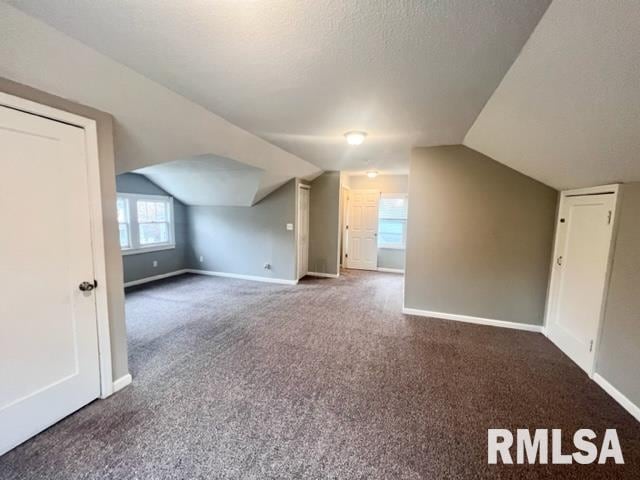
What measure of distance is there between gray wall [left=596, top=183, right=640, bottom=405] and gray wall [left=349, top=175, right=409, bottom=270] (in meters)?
4.36

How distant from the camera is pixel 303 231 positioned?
19.5ft

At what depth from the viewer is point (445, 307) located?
12.5 feet

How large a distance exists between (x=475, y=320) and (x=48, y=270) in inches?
173

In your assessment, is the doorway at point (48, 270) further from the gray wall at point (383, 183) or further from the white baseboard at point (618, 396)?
the gray wall at point (383, 183)

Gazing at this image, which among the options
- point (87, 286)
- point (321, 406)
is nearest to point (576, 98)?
point (321, 406)

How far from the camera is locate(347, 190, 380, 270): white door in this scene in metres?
6.87

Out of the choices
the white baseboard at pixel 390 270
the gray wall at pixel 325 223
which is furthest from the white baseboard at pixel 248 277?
the white baseboard at pixel 390 270


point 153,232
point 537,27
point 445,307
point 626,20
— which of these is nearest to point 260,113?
point 537,27

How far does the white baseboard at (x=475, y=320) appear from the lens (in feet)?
11.5

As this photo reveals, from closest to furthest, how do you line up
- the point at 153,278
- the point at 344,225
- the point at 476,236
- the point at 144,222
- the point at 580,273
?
the point at 580,273
the point at 476,236
the point at 144,222
the point at 153,278
the point at 344,225

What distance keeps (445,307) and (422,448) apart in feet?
7.88

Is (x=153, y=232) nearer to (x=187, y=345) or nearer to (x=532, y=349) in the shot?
(x=187, y=345)

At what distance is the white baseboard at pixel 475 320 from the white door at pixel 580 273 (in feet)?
0.73

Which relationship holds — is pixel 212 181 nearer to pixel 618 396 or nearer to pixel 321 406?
pixel 321 406
